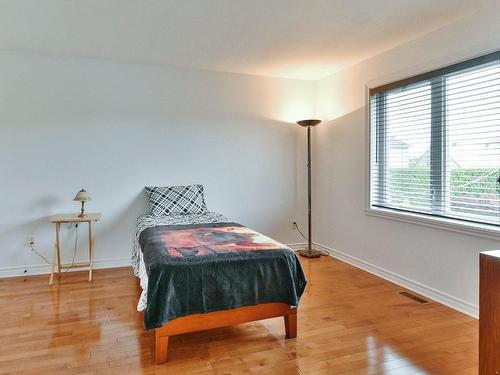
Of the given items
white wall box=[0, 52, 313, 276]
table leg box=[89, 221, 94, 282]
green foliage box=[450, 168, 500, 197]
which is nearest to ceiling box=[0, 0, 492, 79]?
white wall box=[0, 52, 313, 276]

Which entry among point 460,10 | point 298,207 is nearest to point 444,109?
point 460,10

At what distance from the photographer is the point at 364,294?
316cm

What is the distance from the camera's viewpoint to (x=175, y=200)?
3.92 m

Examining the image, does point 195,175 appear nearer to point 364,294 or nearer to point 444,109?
point 364,294

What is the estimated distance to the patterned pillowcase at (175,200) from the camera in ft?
12.7

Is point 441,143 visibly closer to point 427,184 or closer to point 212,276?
point 427,184

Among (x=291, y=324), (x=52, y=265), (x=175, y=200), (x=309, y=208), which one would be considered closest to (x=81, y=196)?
(x=52, y=265)

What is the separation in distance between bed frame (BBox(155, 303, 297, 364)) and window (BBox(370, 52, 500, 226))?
5.63 feet

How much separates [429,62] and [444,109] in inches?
17.6

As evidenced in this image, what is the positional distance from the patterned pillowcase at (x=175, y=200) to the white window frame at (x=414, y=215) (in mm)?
1902

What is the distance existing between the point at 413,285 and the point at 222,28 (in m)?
2.91

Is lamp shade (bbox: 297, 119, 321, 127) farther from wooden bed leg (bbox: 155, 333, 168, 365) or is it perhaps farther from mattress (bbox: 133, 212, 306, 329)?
wooden bed leg (bbox: 155, 333, 168, 365)

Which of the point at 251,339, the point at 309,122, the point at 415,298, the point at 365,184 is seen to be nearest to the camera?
the point at 251,339

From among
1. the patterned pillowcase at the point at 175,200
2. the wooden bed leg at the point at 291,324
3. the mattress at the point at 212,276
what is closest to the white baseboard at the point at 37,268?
the patterned pillowcase at the point at 175,200
